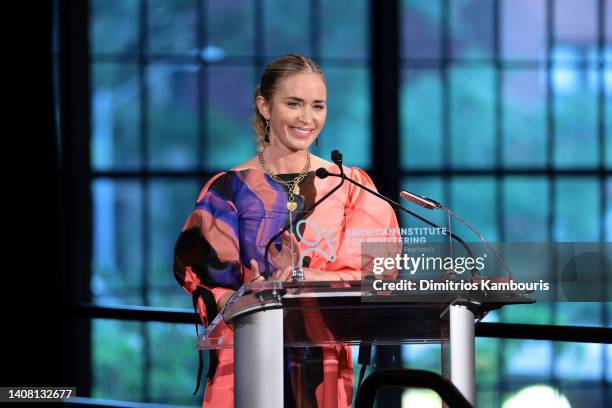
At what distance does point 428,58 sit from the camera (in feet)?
25.0

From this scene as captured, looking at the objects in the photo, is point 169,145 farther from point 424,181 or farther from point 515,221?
point 515,221

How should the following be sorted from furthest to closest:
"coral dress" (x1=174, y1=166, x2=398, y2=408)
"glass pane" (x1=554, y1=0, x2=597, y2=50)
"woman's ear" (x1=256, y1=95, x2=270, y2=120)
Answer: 1. "glass pane" (x1=554, y1=0, x2=597, y2=50)
2. "woman's ear" (x1=256, y1=95, x2=270, y2=120)
3. "coral dress" (x1=174, y1=166, x2=398, y2=408)

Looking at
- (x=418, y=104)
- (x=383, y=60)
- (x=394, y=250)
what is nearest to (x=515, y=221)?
(x=418, y=104)

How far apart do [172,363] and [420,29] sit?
118 inches

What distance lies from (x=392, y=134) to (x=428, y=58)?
81 cm

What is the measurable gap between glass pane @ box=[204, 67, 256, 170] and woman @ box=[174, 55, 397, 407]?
15.4 ft

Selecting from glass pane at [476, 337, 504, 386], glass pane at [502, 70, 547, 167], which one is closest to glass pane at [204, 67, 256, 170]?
glass pane at [502, 70, 547, 167]

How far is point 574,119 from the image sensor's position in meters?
7.85

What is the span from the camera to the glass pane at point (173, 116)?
7375mm

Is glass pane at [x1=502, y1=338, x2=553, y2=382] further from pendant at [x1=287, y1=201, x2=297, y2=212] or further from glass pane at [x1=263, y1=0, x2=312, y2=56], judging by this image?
pendant at [x1=287, y1=201, x2=297, y2=212]

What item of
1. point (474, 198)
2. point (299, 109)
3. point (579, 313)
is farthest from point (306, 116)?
point (579, 313)

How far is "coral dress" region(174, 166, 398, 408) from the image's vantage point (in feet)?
7.92

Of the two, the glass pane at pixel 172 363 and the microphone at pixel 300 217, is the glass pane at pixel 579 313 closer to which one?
the glass pane at pixel 172 363

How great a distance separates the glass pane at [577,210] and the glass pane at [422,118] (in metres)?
0.94
